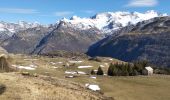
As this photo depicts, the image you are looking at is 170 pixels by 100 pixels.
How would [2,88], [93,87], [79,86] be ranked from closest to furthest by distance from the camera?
[2,88] < [79,86] < [93,87]

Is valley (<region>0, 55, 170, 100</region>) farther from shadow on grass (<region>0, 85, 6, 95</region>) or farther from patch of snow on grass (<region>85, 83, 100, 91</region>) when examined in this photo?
patch of snow on grass (<region>85, 83, 100, 91</region>)

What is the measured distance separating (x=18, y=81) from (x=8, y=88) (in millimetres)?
4253

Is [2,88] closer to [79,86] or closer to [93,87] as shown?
[79,86]

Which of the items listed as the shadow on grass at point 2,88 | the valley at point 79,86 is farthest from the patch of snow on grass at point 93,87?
the shadow on grass at point 2,88

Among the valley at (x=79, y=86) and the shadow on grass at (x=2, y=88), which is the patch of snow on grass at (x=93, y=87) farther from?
the shadow on grass at (x=2, y=88)

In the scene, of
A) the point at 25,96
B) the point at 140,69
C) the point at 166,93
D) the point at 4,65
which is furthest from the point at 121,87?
the point at 140,69

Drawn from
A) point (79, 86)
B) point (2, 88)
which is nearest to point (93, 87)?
point (79, 86)

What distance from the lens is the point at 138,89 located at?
83938mm

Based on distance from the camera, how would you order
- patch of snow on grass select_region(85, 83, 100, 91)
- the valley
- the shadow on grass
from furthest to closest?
1. patch of snow on grass select_region(85, 83, 100, 91)
2. the valley
3. the shadow on grass

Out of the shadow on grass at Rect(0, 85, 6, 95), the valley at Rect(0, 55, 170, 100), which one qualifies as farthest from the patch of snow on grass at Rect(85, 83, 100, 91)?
the shadow on grass at Rect(0, 85, 6, 95)

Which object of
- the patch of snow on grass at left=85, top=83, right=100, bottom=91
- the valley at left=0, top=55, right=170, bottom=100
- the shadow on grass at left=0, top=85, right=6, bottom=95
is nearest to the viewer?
the shadow on grass at left=0, top=85, right=6, bottom=95

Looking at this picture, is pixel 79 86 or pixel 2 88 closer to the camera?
pixel 2 88

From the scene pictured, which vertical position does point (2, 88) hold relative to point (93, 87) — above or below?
above

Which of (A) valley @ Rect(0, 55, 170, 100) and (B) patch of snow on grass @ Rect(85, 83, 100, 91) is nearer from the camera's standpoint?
(A) valley @ Rect(0, 55, 170, 100)
